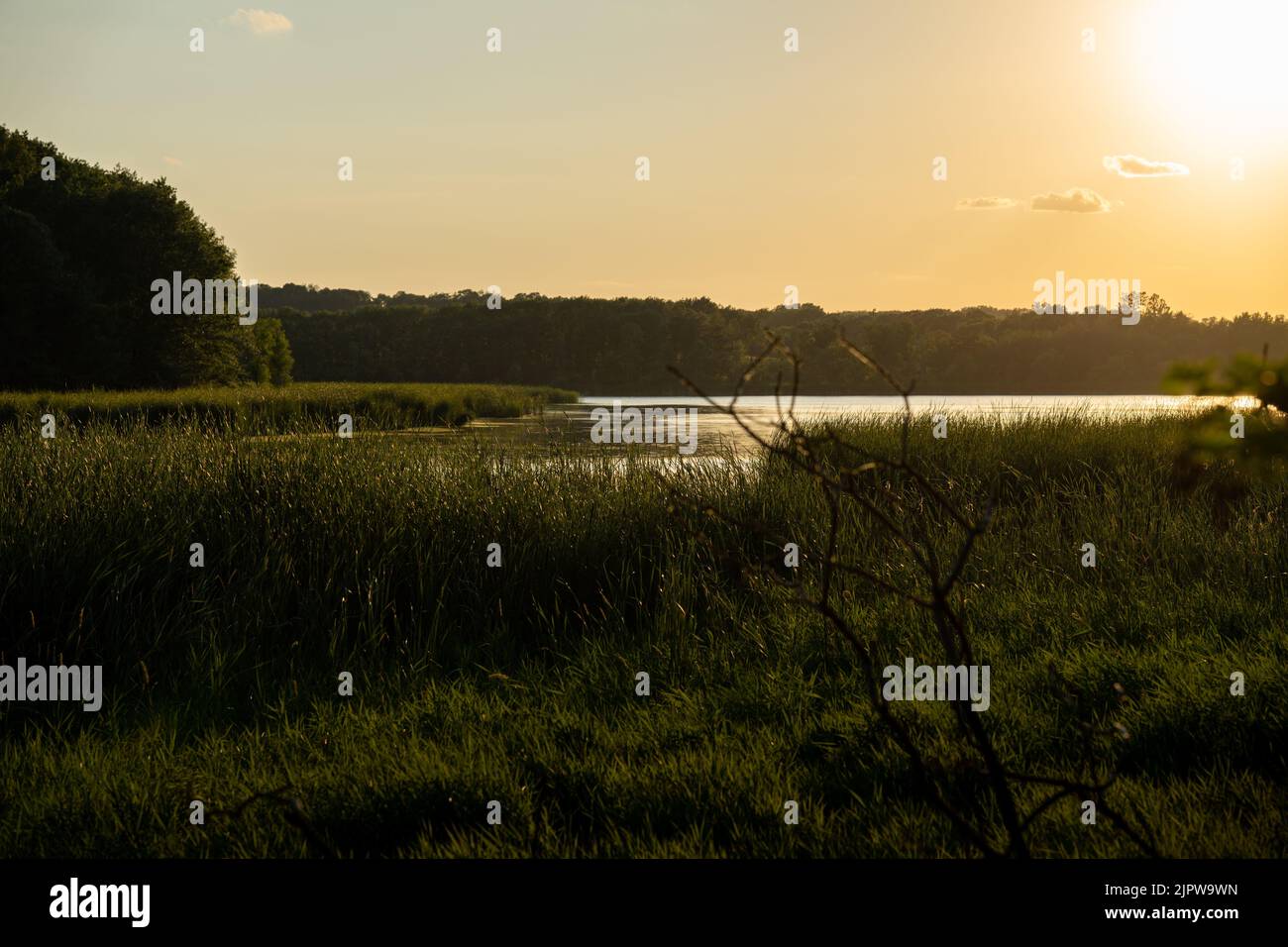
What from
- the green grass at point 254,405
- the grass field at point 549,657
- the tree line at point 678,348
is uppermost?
the tree line at point 678,348

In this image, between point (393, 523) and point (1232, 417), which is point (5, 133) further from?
point (1232, 417)

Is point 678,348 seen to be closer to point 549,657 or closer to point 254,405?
point 254,405

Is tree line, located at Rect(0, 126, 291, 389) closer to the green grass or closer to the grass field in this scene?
the green grass

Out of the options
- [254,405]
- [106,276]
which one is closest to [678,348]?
[106,276]

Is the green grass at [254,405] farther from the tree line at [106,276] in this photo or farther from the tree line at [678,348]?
the tree line at [678,348]

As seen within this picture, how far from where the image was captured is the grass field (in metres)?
3.13

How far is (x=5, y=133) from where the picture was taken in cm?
3641

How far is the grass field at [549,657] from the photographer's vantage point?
10.3ft

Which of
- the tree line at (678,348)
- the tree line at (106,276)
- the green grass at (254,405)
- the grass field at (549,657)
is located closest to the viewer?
the grass field at (549,657)

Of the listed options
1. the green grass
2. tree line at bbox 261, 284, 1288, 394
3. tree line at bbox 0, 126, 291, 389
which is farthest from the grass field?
tree line at bbox 261, 284, 1288, 394

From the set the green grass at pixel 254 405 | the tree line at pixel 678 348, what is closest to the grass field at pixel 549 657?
the green grass at pixel 254 405

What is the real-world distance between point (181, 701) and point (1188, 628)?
16.7 feet

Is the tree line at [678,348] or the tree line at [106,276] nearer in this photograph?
the tree line at [106,276]

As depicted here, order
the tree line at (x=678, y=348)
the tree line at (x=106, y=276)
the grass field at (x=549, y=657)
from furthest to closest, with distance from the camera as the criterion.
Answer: the tree line at (x=678, y=348)
the tree line at (x=106, y=276)
the grass field at (x=549, y=657)
